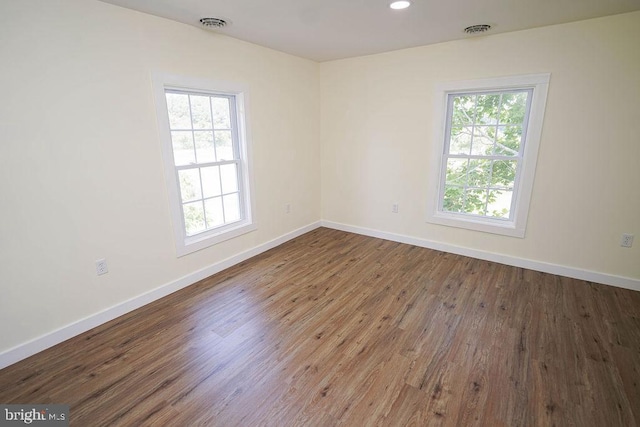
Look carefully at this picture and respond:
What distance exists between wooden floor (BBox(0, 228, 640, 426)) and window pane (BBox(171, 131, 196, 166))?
1.25 metres

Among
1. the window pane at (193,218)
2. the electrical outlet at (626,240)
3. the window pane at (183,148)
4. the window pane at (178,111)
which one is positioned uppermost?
the window pane at (178,111)

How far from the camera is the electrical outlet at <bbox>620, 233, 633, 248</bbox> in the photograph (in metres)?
2.79

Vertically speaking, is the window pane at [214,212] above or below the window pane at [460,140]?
below

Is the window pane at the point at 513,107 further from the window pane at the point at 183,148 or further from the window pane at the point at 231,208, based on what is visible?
the window pane at the point at 183,148

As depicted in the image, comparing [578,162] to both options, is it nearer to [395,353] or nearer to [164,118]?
[395,353]

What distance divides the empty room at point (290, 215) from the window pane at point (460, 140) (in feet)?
0.10

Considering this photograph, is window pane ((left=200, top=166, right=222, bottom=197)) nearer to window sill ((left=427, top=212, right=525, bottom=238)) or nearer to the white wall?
the white wall

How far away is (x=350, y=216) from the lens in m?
4.54

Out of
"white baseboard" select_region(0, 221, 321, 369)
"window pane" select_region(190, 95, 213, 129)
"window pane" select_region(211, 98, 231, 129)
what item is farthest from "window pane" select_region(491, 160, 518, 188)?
"window pane" select_region(190, 95, 213, 129)

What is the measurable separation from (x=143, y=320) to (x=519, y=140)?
13.2ft

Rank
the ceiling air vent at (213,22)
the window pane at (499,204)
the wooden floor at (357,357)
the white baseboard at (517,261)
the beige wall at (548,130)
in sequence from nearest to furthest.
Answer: the wooden floor at (357,357), the ceiling air vent at (213,22), the beige wall at (548,130), the white baseboard at (517,261), the window pane at (499,204)

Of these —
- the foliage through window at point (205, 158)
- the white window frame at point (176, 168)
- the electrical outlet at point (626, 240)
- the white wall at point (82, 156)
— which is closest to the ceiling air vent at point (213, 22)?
the white wall at point (82, 156)

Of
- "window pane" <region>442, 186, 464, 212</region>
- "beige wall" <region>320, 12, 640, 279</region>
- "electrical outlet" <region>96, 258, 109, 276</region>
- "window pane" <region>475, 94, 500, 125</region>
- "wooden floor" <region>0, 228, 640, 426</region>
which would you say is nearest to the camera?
"wooden floor" <region>0, 228, 640, 426</region>

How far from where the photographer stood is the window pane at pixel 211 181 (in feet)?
10.2
